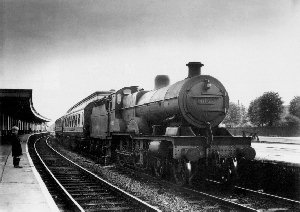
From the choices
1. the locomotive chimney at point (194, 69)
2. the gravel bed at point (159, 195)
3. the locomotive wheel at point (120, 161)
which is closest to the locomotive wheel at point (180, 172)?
the gravel bed at point (159, 195)

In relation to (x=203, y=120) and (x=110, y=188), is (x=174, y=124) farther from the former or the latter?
(x=110, y=188)

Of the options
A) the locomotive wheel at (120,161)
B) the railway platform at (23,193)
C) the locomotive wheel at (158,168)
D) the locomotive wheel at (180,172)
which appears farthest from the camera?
the locomotive wheel at (120,161)

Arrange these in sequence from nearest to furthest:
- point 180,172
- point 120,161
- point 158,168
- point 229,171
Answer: point 229,171, point 180,172, point 158,168, point 120,161

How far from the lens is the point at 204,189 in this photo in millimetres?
10352

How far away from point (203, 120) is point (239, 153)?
136cm

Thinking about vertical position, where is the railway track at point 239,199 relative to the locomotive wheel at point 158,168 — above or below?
below

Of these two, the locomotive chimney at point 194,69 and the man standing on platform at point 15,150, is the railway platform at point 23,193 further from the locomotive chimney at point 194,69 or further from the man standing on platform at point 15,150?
the locomotive chimney at point 194,69

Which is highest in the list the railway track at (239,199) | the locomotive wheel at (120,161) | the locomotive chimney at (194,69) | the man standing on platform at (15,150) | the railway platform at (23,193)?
the locomotive chimney at (194,69)

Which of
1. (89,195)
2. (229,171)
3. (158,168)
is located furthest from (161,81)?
(89,195)

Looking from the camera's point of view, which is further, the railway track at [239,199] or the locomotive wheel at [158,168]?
the locomotive wheel at [158,168]

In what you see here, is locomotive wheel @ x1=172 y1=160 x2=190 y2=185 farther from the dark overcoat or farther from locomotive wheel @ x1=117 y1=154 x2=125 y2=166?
the dark overcoat

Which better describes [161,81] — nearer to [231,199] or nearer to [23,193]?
[231,199]

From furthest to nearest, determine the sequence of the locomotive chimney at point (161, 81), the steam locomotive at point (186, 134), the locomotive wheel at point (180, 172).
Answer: the locomotive chimney at point (161, 81) < the steam locomotive at point (186, 134) < the locomotive wheel at point (180, 172)

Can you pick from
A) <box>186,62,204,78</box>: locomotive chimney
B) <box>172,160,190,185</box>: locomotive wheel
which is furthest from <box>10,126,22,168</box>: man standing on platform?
<box>186,62,204,78</box>: locomotive chimney
